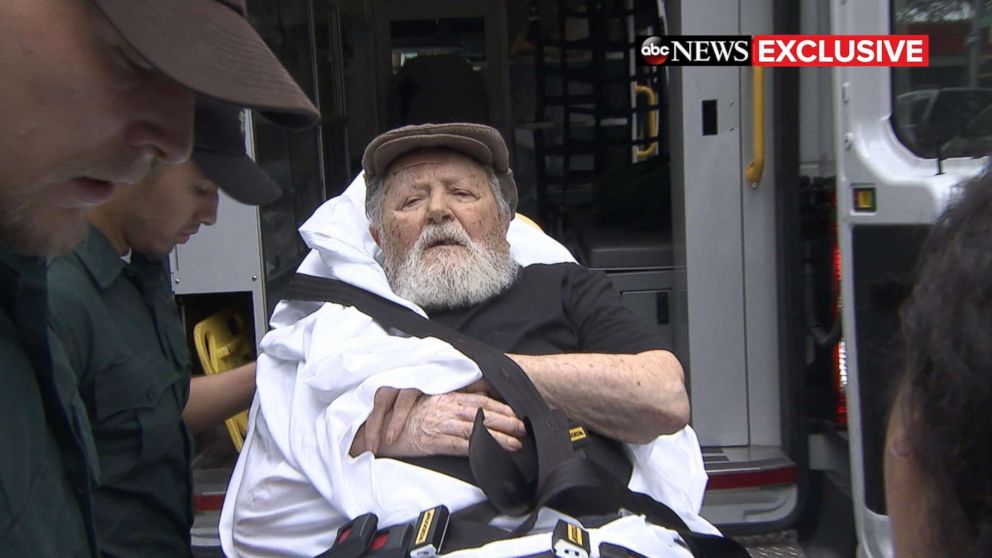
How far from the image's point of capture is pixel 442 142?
2.32 metres

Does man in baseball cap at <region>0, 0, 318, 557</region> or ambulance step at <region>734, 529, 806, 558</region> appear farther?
ambulance step at <region>734, 529, 806, 558</region>

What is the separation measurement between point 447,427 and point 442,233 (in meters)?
0.62

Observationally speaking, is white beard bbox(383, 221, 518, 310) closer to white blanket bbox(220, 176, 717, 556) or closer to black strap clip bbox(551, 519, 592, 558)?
white blanket bbox(220, 176, 717, 556)

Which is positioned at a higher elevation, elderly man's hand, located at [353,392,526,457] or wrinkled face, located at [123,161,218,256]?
wrinkled face, located at [123,161,218,256]

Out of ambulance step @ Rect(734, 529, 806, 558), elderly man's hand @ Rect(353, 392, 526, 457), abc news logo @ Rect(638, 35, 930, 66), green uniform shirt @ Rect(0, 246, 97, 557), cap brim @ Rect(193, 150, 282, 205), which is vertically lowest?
ambulance step @ Rect(734, 529, 806, 558)

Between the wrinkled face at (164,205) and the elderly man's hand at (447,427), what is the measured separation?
1.94 ft

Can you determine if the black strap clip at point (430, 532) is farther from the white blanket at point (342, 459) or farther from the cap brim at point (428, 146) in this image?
the cap brim at point (428, 146)

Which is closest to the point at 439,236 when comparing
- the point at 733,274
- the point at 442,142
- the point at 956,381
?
the point at 442,142

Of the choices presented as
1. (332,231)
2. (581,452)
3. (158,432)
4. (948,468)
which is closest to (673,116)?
(332,231)

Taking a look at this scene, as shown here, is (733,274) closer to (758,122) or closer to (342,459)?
(758,122)

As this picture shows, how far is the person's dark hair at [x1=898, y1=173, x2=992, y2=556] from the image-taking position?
22.2 inches

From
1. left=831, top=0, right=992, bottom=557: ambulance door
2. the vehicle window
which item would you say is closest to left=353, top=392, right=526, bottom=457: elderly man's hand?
left=831, top=0, right=992, bottom=557: ambulance door

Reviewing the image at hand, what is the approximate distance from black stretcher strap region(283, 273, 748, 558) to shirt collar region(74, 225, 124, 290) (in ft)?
2.32

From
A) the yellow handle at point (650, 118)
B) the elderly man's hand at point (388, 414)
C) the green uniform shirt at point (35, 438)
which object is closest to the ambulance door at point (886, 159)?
the elderly man's hand at point (388, 414)
